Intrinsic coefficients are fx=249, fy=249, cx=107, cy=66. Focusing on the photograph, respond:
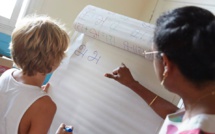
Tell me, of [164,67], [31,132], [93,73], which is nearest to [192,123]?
[164,67]

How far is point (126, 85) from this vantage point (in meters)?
1.18

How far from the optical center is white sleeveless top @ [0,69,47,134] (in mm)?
977

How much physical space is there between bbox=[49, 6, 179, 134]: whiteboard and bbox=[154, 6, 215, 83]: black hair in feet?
1.33

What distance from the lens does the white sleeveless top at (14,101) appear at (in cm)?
98

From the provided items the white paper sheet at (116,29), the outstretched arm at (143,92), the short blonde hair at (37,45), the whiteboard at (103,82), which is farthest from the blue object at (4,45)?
the outstretched arm at (143,92)

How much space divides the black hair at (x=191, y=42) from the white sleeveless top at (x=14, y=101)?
0.56m

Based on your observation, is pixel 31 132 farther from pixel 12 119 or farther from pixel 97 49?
pixel 97 49

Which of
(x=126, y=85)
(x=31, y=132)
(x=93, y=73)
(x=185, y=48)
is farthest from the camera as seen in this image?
(x=93, y=73)

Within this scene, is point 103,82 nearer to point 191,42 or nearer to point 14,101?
point 14,101

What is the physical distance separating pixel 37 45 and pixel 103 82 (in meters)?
0.42

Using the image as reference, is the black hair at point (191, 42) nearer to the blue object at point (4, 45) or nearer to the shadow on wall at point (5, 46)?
the shadow on wall at point (5, 46)

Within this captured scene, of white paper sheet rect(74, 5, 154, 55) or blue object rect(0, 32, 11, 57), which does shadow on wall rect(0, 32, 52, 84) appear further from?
white paper sheet rect(74, 5, 154, 55)

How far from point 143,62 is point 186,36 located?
0.53m

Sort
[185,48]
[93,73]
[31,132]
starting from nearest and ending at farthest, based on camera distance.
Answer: [185,48] < [31,132] < [93,73]
